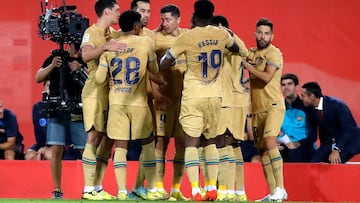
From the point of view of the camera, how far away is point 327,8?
19.4 meters

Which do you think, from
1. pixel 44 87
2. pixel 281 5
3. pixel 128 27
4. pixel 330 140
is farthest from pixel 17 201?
pixel 281 5

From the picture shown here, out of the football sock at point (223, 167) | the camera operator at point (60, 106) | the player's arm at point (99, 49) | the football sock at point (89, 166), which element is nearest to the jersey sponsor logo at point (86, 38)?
the player's arm at point (99, 49)

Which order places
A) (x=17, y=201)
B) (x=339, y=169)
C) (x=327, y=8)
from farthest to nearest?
(x=327, y=8) < (x=339, y=169) < (x=17, y=201)

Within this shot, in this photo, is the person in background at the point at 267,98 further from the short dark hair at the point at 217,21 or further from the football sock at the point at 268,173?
the short dark hair at the point at 217,21

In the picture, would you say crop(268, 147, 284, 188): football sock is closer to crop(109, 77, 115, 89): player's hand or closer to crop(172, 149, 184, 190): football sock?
crop(172, 149, 184, 190): football sock

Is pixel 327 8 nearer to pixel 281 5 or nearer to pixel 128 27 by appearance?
pixel 281 5

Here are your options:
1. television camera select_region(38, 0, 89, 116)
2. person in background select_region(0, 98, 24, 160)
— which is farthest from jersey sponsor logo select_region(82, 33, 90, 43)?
person in background select_region(0, 98, 24, 160)

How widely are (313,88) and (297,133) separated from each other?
27.9 inches

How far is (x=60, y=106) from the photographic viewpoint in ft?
51.2

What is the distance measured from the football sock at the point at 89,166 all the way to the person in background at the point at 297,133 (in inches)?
147

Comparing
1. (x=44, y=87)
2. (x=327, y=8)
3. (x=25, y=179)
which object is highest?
(x=327, y=8)

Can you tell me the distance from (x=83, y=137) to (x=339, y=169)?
11.8 feet

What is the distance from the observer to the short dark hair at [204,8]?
47.8ft

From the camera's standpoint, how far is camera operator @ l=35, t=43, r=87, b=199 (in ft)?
51.4
